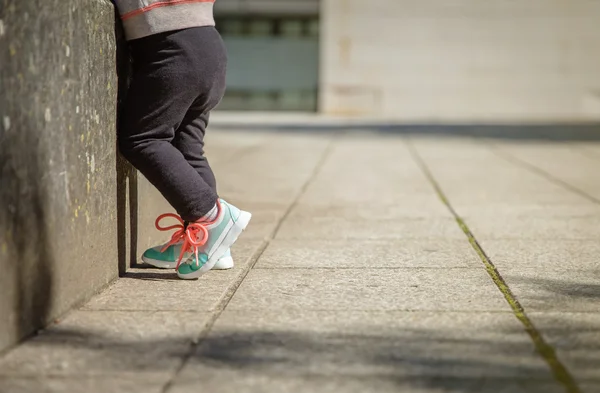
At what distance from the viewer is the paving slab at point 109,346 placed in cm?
263

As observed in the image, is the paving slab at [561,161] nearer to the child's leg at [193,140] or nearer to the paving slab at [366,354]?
the child's leg at [193,140]

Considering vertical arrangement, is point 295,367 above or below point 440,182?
above

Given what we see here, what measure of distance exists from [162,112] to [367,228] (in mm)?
2093

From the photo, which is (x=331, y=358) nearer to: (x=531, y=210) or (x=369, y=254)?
(x=369, y=254)

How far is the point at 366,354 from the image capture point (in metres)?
2.76

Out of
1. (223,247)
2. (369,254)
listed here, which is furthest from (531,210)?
(223,247)

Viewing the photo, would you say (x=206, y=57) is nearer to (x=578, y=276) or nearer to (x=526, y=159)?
(x=578, y=276)

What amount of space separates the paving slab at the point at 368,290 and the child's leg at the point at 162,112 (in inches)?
18.8

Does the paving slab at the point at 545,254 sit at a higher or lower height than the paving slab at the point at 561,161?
higher

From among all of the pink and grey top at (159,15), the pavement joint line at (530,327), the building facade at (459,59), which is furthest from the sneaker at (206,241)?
the building facade at (459,59)

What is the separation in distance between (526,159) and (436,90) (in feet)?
72.1

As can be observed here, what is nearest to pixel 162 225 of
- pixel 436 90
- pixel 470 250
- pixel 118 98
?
pixel 118 98

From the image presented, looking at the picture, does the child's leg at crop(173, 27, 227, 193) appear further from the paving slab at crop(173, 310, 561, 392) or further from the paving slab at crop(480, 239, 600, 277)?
the paving slab at crop(480, 239, 600, 277)

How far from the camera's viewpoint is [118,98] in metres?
3.81
